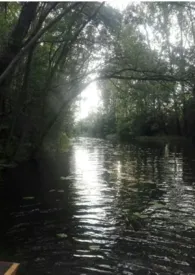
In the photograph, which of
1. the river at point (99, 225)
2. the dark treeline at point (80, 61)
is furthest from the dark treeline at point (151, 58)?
the river at point (99, 225)

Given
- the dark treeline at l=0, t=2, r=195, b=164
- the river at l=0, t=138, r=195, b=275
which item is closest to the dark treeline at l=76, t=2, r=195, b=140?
the dark treeline at l=0, t=2, r=195, b=164

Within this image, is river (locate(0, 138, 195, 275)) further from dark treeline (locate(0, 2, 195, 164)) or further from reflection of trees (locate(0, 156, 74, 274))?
dark treeline (locate(0, 2, 195, 164))

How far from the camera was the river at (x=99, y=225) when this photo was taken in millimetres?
5551

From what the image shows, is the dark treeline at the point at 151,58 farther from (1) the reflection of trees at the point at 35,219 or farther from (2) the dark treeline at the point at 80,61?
(1) the reflection of trees at the point at 35,219

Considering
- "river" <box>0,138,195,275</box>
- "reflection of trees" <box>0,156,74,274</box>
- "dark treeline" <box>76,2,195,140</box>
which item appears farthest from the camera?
"dark treeline" <box>76,2,195,140</box>

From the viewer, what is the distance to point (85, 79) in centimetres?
2158

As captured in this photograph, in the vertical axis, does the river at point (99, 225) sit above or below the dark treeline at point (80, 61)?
below

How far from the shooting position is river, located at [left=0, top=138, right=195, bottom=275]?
555cm

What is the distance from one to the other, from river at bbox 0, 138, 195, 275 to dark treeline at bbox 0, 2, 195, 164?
14.5 feet

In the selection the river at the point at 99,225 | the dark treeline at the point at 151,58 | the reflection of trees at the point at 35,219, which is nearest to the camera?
the river at the point at 99,225

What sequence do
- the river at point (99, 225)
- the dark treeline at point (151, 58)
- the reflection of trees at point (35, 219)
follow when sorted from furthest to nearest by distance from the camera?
the dark treeline at point (151, 58) < the reflection of trees at point (35, 219) < the river at point (99, 225)

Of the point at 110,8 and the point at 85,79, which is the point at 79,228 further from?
the point at 85,79

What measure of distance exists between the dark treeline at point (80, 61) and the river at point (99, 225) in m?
4.41

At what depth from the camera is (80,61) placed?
2186 centimetres
